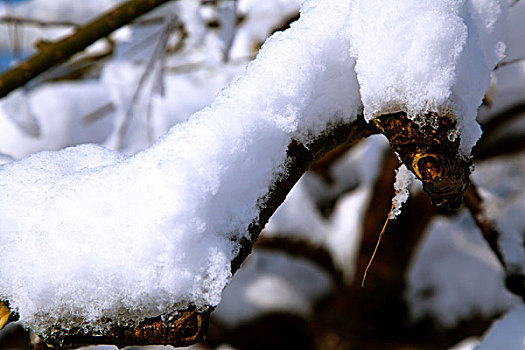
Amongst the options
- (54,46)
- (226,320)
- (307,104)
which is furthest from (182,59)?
(307,104)

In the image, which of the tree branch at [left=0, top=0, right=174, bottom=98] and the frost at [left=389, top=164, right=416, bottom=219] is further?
the tree branch at [left=0, top=0, right=174, bottom=98]

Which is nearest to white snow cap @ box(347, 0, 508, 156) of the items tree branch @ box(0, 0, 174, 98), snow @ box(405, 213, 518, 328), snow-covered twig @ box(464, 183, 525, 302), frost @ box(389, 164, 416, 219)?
frost @ box(389, 164, 416, 219)

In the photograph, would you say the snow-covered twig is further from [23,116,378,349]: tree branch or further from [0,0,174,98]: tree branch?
[0,0,174,98]: tree branch

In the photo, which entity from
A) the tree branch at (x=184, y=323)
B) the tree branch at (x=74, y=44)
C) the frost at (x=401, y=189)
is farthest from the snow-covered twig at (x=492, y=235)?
the tree branch at (x=74, y=44)

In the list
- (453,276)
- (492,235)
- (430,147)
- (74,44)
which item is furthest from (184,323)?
(453,276)

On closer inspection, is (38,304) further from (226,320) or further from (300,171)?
(226,320)

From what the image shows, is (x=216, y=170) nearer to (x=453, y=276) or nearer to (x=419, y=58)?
(x=419, y=58)

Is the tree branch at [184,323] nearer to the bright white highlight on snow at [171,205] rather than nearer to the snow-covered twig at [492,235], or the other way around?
the bright white highlight on snow at [171,205]
